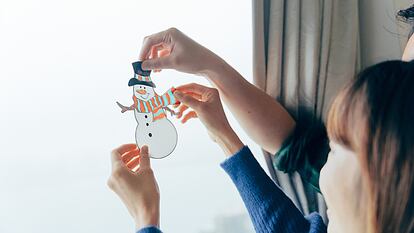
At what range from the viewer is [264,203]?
3.17 ft

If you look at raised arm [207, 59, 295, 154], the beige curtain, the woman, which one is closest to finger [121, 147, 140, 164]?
the woman

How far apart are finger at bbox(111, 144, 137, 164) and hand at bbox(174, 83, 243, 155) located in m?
0.13

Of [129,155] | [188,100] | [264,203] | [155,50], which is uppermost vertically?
[155,50]

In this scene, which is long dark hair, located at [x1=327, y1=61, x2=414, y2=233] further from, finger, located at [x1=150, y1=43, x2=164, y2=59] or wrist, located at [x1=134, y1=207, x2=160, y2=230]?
finger, located at [x1=150, y1=43, x2=164, y2=59]

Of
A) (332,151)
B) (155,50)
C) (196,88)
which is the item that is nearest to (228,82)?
(196,88)

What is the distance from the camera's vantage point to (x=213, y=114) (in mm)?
1024

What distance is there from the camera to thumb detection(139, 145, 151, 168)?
3.06ft

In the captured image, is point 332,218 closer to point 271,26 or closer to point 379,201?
point 379,201

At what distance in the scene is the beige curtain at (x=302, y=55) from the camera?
1244 millimetres

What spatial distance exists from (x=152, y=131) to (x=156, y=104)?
55 mm

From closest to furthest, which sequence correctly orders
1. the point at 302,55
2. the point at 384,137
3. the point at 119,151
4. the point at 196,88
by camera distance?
the point at 384,137, the point at 119,151, the point at 196,88, the point at 302,55

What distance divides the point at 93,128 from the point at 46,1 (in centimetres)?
31

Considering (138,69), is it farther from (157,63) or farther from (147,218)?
(147,218)

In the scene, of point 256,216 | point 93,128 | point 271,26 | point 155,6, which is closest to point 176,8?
point 155,6
